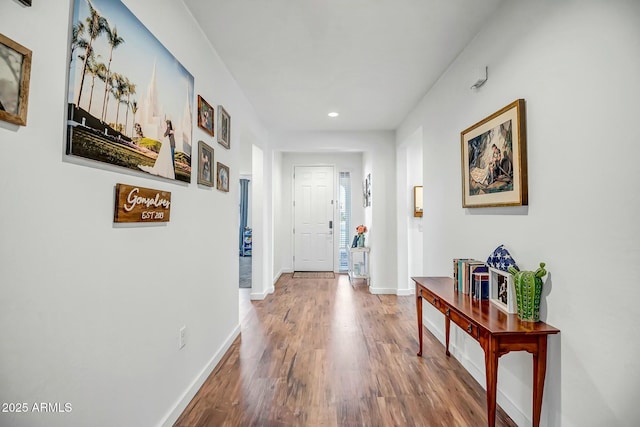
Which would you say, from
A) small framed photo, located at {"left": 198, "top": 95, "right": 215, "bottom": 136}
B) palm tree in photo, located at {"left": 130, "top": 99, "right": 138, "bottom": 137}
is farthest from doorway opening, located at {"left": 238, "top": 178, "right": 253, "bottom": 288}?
palm tree in photo, located at {"left": 130, "top": 99, "right": 138, "bottom": 137}

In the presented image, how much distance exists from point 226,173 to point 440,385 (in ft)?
7.79

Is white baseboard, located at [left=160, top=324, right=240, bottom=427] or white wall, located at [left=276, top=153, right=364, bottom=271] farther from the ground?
white wall, located at [left=276, top=153, right=364, bottom=271]

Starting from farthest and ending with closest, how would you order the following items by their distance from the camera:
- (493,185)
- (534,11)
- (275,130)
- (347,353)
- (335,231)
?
(335,231), (275,130), (347,353), (493,185), (534,11)

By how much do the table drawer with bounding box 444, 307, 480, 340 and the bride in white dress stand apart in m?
1.84

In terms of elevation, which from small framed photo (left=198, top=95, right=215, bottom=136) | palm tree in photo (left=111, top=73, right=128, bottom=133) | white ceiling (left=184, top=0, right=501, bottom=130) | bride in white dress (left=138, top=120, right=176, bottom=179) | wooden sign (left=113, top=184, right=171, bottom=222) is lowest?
wooden sign (left=113, top=184, right=171, bottom=222)

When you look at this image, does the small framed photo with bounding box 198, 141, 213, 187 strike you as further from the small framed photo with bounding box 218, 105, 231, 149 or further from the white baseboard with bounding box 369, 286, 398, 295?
the white baseboard with bounding box 369, 286, 398, 295

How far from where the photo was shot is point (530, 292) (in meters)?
1.48

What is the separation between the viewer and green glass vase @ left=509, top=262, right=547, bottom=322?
147 centimetres

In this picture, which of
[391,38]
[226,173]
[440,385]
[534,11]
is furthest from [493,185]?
[226,173]

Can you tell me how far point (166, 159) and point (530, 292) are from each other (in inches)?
79.6

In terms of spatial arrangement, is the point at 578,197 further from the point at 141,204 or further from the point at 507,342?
the point at 141,204

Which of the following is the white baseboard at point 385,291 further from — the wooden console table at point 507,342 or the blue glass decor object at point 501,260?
the wooden console table at point 507,342

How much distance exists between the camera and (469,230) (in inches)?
88.6

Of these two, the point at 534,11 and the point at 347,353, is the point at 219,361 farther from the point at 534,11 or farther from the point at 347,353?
the point at 534,11
